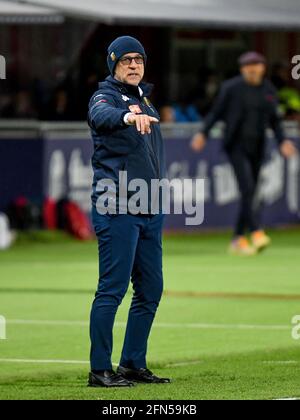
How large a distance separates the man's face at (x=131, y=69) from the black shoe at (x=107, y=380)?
6.16ft

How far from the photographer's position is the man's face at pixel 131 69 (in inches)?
420

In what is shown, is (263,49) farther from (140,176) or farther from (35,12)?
(140,176)

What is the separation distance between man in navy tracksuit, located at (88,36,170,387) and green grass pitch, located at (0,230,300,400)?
0.34 metres

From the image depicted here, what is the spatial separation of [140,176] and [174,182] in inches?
573

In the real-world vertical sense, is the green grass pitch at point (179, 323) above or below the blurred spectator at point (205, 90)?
below

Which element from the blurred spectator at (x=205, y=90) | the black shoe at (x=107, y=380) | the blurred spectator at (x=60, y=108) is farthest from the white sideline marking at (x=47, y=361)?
the blurred spectator at (x=205, y=90)

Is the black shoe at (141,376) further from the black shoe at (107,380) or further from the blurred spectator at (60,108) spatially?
the blurred spectator at (60,108)

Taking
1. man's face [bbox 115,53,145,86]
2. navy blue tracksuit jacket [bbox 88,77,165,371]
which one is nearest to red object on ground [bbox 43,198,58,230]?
Result: navy blue tracksuit jacket [bbox 88,77,165,371]

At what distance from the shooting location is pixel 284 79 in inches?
1228

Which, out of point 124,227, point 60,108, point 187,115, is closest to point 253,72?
point 60,108

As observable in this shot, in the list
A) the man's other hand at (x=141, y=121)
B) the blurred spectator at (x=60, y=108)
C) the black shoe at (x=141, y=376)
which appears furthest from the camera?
the blurred spectator at (x=60, y=108)

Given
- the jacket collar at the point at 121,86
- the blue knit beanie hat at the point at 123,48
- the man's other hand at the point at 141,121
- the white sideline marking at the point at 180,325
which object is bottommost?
the white sideline marking at the point at 180,325

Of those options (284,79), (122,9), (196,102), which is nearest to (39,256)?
(122,9)

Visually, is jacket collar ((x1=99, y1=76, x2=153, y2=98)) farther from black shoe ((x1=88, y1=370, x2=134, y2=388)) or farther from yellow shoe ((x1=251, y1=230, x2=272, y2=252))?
yellow shoe ((x1=251, y1=230, x2=272, y2=252))
